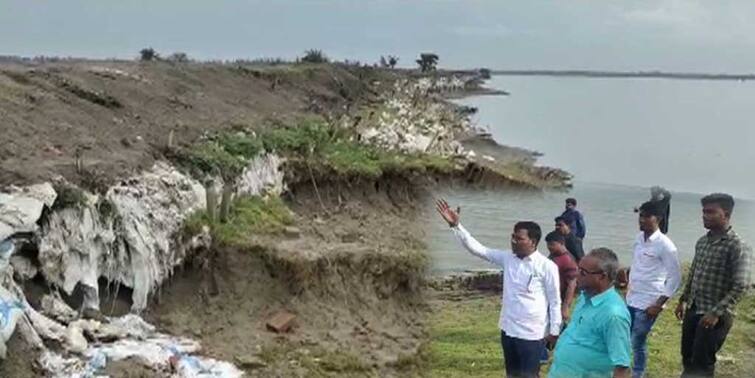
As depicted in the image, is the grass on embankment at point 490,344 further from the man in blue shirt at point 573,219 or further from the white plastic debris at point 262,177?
the white plastic debris at point 262,177

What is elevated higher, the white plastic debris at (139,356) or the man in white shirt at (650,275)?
the man in white shirt at (650,275)

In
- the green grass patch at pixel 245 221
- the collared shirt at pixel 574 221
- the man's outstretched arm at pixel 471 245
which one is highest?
the man's outstretched arm at pixel 471 245

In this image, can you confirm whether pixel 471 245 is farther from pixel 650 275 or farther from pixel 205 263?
pixel 205 263

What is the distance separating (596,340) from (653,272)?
2.19 metres

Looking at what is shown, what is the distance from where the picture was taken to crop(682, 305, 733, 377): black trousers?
20.9 ft

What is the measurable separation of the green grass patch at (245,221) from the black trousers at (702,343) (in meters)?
5.01

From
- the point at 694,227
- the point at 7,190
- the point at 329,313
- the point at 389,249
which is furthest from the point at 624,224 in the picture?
the point at 7,190

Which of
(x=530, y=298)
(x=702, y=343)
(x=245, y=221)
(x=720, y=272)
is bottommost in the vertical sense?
(x=702, y=343)

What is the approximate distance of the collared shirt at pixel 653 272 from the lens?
696 centimetres

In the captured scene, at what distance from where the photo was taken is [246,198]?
40.0 feet

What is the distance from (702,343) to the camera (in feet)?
21.0

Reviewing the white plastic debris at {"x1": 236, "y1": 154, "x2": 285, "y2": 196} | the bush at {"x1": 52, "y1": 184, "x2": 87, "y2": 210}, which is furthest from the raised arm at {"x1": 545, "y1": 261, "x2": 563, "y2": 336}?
the white plastic debris at {"x1": 236, "y1": 154, "x2": 285, "y2": 196}

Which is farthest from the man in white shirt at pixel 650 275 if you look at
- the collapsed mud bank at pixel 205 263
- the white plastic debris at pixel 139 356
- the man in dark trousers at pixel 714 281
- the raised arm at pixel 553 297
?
the white plastic debris at pixel 139 356

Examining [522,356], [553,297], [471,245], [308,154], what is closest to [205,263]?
[471,245]
